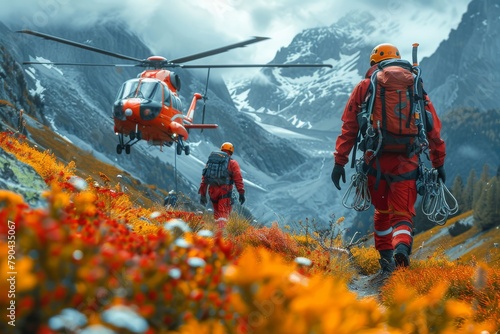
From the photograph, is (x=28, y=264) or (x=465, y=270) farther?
(x=465, y=270)

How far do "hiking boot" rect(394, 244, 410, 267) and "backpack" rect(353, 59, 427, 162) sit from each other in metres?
1.16

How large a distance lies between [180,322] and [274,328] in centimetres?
51

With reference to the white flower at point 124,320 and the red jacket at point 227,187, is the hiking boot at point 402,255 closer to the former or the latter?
the white flower at point 124,320

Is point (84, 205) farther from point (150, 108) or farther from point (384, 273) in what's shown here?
point (150, 108)

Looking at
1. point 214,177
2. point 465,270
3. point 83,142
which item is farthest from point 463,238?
point 83,142

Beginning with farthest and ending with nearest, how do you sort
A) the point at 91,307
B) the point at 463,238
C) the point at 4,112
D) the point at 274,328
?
the point at 463,238, the point at 4,112, the point at 91,307, the point at 274,328

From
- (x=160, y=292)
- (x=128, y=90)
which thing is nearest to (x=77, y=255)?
(x=160, y=292)

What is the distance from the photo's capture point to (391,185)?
6.45 m

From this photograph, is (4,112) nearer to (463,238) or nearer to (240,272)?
(240,272)

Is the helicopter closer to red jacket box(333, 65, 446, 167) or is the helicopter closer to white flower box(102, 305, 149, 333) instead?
red jacket box(333, 65, 446, 167)

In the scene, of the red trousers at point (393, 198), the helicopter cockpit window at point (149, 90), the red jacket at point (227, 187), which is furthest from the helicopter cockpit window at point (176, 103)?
the red trousers at point (393, 198)

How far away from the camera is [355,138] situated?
6859 mm

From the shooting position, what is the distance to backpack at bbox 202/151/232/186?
39.3 ft

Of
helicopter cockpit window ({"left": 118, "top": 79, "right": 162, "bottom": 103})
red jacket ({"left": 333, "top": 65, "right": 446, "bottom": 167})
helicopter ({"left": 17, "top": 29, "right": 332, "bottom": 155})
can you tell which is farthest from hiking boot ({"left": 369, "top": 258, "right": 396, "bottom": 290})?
helicopter cockpit window ({"left": 118, "top": 79, "right": 162, "bottom": 103})
